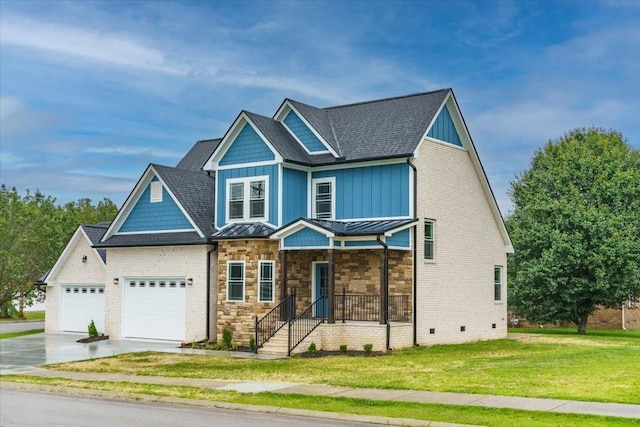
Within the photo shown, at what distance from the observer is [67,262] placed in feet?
125

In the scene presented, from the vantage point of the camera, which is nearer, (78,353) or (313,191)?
(78,353)

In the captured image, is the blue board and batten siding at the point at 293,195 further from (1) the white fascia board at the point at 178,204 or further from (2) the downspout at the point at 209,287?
(1) the white fascia board at the point at 178,204

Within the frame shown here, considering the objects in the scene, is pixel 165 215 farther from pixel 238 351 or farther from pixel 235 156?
pixel 238 351

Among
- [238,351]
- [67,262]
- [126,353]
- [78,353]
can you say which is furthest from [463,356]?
[67,262]

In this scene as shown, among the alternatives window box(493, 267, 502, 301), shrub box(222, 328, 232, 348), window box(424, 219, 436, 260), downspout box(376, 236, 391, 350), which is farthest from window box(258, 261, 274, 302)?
window box(493, 267, 502, 301)

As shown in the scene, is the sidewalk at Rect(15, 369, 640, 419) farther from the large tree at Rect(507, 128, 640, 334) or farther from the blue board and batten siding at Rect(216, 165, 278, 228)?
the large tree at Rect(507, 128, 640, 334)

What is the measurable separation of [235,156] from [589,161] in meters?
19.1

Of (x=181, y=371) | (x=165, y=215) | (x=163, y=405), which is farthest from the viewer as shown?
(x=165, y=215)

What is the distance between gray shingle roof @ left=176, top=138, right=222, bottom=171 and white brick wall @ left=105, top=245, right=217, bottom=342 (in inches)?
244

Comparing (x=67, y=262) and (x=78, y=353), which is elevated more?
(x=67, y=262)

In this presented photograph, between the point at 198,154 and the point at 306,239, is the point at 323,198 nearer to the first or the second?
the point at 306,239

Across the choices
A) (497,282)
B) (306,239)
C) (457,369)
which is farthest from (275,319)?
(497,282)

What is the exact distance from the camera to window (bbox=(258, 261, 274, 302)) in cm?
2875

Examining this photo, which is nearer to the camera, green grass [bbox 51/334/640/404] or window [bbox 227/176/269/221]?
green grass [bbox 51/334/640/404]
